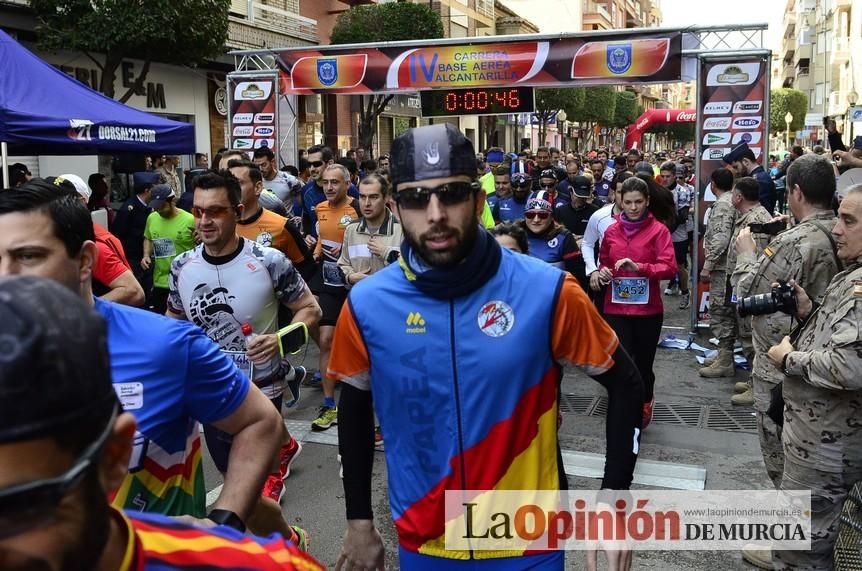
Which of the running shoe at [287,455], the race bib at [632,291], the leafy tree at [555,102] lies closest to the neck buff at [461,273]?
the running shoe at [287,455]

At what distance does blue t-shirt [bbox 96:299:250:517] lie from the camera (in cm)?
219

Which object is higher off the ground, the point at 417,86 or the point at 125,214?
the point at 417,86

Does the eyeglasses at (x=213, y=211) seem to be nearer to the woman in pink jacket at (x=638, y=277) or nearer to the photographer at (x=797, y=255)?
the photographer at (x=797, y=255)

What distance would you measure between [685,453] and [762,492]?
0.83 m

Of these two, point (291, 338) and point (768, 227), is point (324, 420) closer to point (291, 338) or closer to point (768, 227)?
point (291, 338)

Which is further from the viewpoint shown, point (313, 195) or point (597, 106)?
point (597, 106)

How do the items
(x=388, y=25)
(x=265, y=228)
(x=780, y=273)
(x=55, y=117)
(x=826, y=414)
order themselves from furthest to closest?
(x=388, y=25)
(x=55, y=117)
(x=265, y=228)
(x=780, y=273)
(x=826, y=414)

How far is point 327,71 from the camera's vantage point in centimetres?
1359

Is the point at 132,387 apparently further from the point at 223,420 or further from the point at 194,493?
the point at 194,493

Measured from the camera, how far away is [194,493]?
8.17 feet

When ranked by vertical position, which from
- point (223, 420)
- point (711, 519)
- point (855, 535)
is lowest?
point (711, 519)

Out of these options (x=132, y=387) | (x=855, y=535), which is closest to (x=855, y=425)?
(x=855, y=535)

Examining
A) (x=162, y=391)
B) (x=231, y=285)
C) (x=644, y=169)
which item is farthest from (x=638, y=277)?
(x=162, y=391)

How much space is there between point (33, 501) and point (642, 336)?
6054 millimetres
